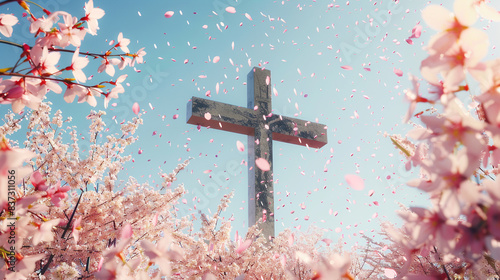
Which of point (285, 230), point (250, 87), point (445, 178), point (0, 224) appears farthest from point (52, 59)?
point (250, 87)

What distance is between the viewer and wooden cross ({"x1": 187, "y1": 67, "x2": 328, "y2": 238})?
207 inches

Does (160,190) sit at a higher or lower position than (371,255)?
higher

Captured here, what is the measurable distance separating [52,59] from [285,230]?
2.75 m

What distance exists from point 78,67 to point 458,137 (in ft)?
4.26

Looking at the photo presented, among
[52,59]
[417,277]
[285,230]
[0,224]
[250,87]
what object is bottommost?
[417,277]

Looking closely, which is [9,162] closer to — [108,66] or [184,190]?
[108,66]

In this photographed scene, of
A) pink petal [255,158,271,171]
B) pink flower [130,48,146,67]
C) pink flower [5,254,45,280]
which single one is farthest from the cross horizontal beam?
pink flower [5,254,45,280]

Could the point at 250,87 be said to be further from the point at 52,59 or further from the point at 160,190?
the point at 52,59

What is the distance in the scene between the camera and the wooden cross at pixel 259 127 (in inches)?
207

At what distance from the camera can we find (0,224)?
100 centimetres

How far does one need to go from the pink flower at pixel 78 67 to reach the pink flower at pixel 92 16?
0.15 meters

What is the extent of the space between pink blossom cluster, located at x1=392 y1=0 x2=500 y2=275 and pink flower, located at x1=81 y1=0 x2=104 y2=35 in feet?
4.16

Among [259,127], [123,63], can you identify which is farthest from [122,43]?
[259,127]

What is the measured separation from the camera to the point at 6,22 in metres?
1.23
